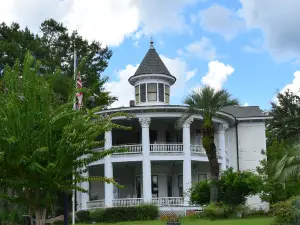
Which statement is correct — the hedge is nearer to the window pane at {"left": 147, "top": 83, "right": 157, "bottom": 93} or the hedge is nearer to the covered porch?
the covered porch

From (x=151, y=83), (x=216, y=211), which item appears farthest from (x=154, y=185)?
(x=216, y=211)

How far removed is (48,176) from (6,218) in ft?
64.4

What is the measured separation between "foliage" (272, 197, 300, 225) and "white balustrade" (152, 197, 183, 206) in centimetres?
1526

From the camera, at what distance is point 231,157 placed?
1769 inches

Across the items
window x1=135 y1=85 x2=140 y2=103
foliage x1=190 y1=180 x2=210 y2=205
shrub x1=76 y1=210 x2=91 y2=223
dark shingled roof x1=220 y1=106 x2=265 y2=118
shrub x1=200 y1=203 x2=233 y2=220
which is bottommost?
shrub x1=76 y1=210 x2=91 y2=223

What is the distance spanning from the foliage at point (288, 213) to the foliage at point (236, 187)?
858cm

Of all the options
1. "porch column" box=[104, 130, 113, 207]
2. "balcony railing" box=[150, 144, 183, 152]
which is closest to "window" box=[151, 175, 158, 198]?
"balcony railing" box=[150, 144, 183, 152]

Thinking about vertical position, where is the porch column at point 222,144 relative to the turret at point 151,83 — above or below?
below

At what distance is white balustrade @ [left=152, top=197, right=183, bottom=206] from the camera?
37.5 m

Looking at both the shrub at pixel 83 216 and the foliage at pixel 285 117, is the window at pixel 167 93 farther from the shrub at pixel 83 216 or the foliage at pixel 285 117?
the foliage at pixel 285 117

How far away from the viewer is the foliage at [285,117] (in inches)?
2613

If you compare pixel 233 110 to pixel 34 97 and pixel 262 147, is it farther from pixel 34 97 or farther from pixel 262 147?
pixel 34 97

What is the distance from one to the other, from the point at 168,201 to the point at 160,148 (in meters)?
4.02

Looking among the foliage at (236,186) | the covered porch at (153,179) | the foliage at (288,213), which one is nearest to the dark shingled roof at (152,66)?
the covered porch at (153,179)
